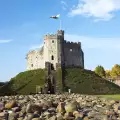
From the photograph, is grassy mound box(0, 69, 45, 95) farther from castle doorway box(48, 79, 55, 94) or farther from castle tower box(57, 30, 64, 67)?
castle tower box(57, 30, 64, 67)

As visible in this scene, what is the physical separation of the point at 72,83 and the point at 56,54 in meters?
13.2

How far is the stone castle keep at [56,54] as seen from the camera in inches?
3450

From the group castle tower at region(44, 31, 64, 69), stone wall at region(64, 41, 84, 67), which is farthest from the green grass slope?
stone wall at region(64, 41, 84, 67)

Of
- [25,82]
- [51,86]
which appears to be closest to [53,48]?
[25,82]

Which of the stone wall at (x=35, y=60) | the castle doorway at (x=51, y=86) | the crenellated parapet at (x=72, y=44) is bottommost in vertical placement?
the castle doorway at (x=51, y=86)

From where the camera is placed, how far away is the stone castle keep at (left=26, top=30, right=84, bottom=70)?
8762 centimetres

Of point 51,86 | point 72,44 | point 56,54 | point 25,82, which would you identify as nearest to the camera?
point 51,86

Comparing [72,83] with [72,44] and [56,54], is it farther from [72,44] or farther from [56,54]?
[72,44]

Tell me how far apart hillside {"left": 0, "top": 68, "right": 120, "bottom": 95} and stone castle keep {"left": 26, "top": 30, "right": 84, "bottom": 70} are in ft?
13.6

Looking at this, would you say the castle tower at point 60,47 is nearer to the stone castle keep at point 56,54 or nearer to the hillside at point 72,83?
the stone castle keep at point 56,54

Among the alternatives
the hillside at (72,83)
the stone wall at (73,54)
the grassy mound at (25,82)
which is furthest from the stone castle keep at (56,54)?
the grassy mound at (25,82)

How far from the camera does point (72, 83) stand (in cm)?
7662

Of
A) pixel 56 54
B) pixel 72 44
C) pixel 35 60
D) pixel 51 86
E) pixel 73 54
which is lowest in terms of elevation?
pixel 51 86

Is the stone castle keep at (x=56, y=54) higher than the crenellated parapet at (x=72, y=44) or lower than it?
lower
